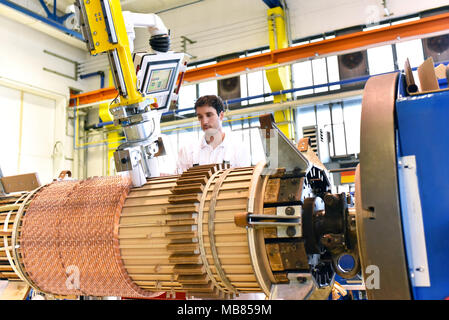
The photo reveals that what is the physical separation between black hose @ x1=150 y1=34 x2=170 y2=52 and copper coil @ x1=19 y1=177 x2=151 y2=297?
555mm

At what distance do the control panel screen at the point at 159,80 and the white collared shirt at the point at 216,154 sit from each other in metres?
0.67

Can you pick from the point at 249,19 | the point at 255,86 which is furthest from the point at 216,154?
the point at 249,19

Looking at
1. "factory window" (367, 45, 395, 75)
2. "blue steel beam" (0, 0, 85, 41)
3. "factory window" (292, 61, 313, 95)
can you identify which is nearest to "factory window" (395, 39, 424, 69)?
"factory window" (367, 45, 395, 75)

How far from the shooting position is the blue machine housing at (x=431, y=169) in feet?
2.94

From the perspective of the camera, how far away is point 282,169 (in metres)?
1.15

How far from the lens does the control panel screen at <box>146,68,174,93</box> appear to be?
157 cm

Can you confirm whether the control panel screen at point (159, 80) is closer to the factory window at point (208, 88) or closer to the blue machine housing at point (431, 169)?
the blue machine housing at point (431, 169)

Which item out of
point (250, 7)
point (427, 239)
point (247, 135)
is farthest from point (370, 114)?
point (250, 7)

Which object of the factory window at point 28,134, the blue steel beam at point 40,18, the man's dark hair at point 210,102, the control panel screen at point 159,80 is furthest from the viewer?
the factory window at point 28,134

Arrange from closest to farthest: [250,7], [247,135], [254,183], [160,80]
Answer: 1. [254,183]
2. [160,80]
3. [247,135]
4. [250,7]

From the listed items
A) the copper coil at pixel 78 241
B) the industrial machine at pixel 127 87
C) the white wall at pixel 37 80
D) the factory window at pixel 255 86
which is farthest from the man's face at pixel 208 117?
the white wall at pixel 37 80

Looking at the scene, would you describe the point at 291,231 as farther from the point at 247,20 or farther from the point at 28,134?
A: the point at 28,134
